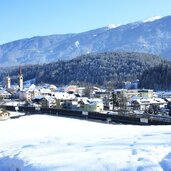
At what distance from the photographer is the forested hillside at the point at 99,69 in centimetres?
13300

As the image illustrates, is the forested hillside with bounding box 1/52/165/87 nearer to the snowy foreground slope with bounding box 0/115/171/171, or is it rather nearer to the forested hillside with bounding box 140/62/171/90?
the forested hillside with bounding box 140/62/171/90

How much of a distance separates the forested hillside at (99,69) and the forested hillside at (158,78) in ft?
80.2

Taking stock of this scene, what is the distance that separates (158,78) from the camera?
9475 centimetres

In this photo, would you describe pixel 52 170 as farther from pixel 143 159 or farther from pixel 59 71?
pixel 59 71

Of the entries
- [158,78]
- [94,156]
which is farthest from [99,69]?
[94,156]

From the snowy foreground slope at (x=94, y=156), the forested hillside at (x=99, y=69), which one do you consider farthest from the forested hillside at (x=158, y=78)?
the snowy foreground slope at (x=94, y=156)

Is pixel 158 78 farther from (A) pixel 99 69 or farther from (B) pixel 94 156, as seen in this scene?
(B) pixel 94 156

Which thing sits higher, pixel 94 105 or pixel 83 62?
pixel 83 62

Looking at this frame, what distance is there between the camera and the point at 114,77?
13000cm

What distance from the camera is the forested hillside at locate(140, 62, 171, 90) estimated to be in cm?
9206

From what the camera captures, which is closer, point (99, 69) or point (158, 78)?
point (158, 78)

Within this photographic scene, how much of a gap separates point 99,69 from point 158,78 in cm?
4676

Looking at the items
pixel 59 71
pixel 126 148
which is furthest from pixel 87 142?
pixel 59 71

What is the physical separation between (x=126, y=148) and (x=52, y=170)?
2.26 m
